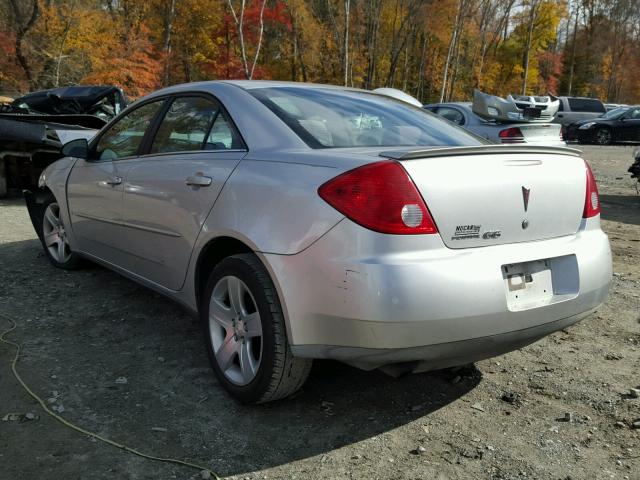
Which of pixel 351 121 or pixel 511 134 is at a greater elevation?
pixel 351 121

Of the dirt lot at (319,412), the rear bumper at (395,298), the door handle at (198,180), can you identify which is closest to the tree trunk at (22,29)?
the dirt lot at (319,412)

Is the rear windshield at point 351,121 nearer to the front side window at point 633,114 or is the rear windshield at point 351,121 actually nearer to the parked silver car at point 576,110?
the front side window at point 633,114

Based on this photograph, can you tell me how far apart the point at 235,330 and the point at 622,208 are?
25.6 ft

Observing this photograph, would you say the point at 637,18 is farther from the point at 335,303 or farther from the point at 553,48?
the point at 335,303

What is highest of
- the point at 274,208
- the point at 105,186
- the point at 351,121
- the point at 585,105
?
the point at 585,105

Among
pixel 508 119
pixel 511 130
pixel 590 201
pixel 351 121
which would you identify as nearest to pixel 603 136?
pixel 508 119

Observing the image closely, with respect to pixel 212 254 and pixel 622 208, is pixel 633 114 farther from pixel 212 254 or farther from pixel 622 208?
pixel 212 254

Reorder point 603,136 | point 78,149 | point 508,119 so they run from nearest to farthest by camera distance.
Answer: point 78,149
point 508,119
point 603,136

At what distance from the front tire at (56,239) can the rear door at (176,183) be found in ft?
4.55

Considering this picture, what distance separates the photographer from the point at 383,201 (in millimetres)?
2279

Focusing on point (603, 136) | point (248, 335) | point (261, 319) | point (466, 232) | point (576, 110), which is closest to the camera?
point (466, 232)

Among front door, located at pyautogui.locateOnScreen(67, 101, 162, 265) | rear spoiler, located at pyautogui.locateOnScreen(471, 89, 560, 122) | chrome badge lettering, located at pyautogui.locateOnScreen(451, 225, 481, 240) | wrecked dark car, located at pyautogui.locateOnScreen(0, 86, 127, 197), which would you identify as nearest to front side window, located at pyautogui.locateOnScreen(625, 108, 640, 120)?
rear spoiler, located at pyautogui.locateOnScreen(471, 89, 560, 122)

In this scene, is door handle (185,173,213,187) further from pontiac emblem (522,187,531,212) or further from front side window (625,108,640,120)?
front side window (625,108,640,120)

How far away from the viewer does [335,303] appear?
2.30 m
